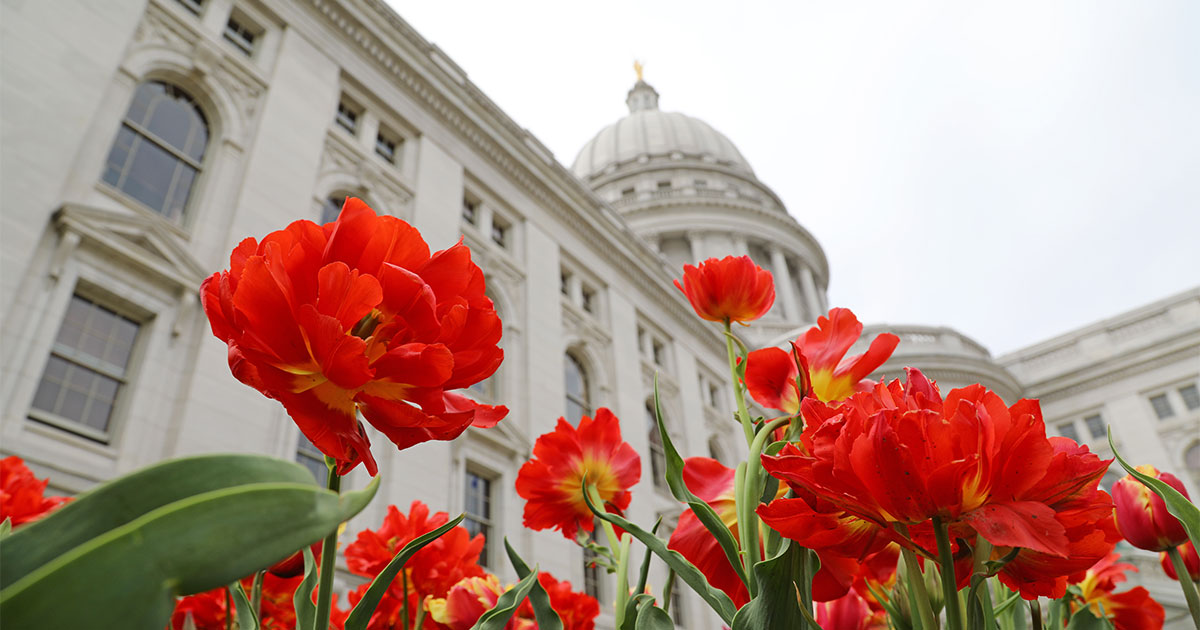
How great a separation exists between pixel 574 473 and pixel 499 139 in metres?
18.2

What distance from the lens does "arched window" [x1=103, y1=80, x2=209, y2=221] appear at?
10633 millimetres

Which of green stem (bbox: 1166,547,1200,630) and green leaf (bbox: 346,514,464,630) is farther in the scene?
green stem (bbox: 1166,547,1200,630)

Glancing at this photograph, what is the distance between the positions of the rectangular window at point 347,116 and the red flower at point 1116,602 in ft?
52.0

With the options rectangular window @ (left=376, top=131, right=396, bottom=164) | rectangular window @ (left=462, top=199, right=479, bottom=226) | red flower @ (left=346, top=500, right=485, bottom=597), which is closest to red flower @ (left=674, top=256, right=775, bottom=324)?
red flower @ (left=346, top=500, right=485, bottom=597)

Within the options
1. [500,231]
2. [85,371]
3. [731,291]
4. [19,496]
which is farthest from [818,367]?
[500,231]

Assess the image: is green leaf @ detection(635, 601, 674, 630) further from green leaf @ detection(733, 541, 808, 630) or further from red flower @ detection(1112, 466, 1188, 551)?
red flower @ detection(1112, 466, 1188, 551)

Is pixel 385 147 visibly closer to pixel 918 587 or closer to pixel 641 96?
pixel 918 587

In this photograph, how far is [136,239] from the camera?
9961 mm

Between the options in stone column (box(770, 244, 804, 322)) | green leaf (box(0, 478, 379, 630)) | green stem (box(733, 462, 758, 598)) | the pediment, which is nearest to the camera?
green leaf (box(0, 478, 379, 630))

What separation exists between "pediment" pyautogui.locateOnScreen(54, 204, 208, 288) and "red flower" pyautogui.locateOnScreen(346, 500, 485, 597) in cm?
971

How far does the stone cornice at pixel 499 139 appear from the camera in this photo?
16.1 meters

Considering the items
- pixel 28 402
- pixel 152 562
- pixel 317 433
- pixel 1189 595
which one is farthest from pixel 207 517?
pixel 28 402

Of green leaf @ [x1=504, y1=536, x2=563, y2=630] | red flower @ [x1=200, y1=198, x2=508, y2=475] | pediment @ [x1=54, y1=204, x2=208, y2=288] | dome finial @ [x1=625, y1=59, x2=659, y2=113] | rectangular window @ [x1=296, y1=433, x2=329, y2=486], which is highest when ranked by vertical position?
dome finial @ [x1=625, y1=59, x2=659, y2=113]

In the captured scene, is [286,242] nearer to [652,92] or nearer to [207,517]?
[207,517]
